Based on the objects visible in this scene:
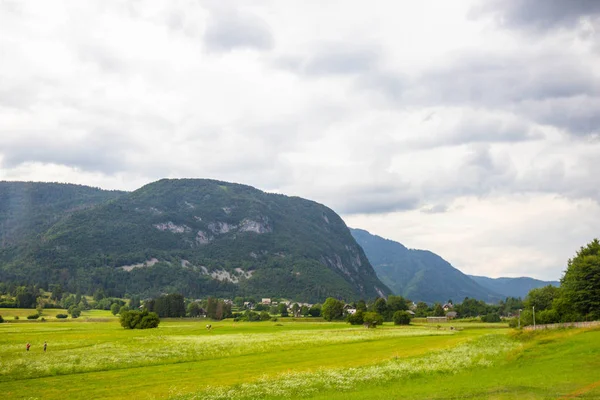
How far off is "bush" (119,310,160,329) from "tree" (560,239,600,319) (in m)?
100

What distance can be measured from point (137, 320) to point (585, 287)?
105372mm

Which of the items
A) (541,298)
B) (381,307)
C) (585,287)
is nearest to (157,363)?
(585,287)

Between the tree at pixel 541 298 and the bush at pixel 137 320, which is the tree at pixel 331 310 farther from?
the bush at pixel 137 320

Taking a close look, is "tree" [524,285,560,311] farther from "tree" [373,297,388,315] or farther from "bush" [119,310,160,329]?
"bush" [119,310,160,329]

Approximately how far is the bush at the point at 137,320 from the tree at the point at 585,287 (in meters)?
100

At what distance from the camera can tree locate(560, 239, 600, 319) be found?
92.9 metres

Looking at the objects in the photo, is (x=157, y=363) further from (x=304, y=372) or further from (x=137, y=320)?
(x=137, y=320)

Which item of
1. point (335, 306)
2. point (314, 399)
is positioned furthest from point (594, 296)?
point (335, 306)

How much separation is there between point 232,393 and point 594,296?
8064cm

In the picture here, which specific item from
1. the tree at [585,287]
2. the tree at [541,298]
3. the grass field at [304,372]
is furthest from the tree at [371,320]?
the grass field at [304,372]

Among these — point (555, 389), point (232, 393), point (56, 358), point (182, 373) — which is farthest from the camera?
point (56, 358)

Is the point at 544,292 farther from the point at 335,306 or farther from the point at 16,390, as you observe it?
the point at 16,390

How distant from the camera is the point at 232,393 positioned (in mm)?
39656

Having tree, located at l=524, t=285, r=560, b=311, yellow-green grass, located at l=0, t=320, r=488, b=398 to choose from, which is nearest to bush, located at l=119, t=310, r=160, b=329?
yellow-green grass, located at l=0, t=320, r=488, b=398
